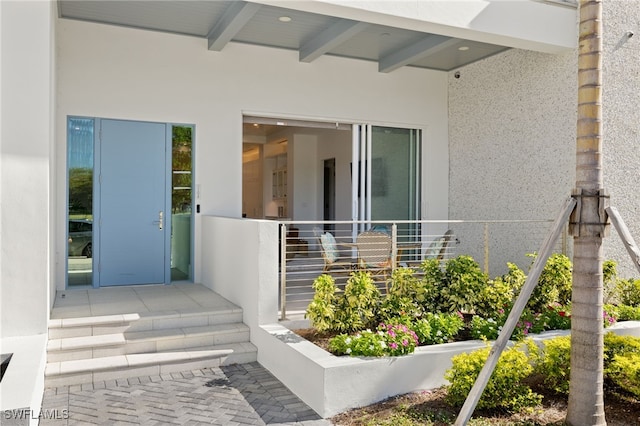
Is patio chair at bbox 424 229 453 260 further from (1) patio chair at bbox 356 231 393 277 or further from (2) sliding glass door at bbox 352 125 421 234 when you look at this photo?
(2) sliding glass door at bbox 352 125 421 234

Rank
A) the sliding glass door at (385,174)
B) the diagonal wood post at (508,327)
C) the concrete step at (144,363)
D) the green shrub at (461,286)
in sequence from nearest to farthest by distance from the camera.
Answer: the diagonal wood post at (508,327)
the concrete step at (144,363)
the green shrub at (461,286)
the sliding glass door at (385,174)

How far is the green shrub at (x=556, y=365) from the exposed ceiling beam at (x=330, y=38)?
15.8 feet

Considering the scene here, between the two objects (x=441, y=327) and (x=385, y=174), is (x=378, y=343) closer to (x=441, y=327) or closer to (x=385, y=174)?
(x=441, y=327)

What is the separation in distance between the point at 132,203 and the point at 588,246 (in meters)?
6.31

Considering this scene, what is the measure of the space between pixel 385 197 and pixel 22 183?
21.2ft

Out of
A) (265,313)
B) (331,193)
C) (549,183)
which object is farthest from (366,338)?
(331,193)

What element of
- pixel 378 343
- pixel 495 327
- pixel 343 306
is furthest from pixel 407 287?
pixel 378 343

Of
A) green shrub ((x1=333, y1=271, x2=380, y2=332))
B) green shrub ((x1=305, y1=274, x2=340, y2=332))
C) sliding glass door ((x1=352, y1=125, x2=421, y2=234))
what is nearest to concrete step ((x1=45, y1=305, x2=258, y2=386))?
green shrub ((x1=305, y1=274, x2=340, y2=332))

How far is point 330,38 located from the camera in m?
7.58

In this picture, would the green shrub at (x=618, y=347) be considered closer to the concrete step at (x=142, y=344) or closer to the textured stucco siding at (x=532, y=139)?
the textured stucco siding at (x=532, y=139)

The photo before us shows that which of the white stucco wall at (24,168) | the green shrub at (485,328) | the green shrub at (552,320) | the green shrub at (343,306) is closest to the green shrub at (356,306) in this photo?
the green shrub at (343,306)

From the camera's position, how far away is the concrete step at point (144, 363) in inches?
186

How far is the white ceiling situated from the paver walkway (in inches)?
180

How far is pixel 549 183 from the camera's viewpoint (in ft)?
25.5
